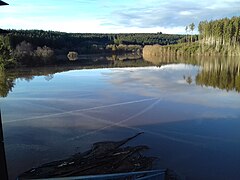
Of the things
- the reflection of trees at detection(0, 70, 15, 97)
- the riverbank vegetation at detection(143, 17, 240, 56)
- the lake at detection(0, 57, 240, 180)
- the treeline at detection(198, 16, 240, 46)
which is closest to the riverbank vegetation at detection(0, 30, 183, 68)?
the reflection of trees at detection(0, 70, 15, 97)

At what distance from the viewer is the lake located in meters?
10.9

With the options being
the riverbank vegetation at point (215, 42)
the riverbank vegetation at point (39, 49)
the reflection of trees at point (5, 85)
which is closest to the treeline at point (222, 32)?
the riverbank vegetation at point (215, 42)

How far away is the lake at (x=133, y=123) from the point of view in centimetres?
1095

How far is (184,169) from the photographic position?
33.0 feet

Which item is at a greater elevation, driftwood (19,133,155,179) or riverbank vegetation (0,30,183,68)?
riverbank vegetation (0,30,183,68)

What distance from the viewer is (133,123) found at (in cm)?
1547

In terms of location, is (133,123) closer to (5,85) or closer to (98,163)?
(98,163)

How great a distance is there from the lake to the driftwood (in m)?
0.44

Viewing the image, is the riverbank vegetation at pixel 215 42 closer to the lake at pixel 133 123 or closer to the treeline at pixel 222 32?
A: the treeline at pixel 222 32

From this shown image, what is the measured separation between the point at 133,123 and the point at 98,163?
17.8ft

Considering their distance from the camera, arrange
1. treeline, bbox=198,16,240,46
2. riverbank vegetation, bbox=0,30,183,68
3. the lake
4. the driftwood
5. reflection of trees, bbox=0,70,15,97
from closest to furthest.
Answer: the driftwood → the lake → reflection of trees, bbox=0,70,15,97 → riverbank vegetation, bbox=0,30,183,68 → treeline, bbox=198,16,240,46

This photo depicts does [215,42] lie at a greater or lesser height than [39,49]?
greater

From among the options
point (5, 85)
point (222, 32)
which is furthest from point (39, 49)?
point (222, 32)

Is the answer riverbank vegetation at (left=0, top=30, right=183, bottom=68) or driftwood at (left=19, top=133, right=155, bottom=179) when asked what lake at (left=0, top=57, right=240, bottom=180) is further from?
riverbank vegetation at (left=0, top=30, right=183, bottom=68)
